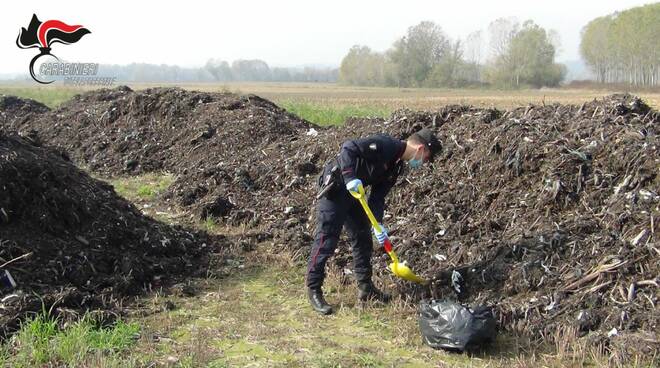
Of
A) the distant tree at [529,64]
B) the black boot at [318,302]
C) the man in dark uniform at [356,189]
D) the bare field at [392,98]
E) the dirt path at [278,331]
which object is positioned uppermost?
the distant tree at [529,64]

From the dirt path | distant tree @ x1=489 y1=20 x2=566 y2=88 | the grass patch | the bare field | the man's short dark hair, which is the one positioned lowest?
the dirt path

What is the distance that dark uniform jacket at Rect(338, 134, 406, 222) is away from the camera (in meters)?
4.02

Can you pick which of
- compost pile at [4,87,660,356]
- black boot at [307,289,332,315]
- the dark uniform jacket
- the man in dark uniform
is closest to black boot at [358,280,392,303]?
the man in dark uniform

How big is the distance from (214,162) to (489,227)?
5693 millimetres

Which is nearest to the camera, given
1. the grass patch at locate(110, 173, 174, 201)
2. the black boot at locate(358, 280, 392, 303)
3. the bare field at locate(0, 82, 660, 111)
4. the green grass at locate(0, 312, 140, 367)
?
the green grass at locate(0, 312, 140, 367)

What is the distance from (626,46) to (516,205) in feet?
246

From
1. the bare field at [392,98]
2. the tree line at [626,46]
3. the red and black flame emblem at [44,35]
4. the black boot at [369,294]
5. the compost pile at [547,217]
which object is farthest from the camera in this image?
the tree line at [626,46]

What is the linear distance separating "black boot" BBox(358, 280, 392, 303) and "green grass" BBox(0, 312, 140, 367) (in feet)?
5.70

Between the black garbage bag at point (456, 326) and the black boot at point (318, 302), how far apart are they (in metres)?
0.89

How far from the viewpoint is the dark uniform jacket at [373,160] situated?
4.02 metres

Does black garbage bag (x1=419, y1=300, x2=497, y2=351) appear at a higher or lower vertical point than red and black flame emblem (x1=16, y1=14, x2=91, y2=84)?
lower

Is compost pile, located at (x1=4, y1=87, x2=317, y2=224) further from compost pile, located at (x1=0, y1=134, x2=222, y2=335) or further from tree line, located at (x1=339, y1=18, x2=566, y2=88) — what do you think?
tree line, located at (x1=339, y1=18, x2=566, y2=88)

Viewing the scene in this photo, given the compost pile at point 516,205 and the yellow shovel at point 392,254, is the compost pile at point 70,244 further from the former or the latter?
the yellow shovel at point 392,254

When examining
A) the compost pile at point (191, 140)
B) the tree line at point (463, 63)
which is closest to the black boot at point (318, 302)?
the compost pile at point (191, 140)
